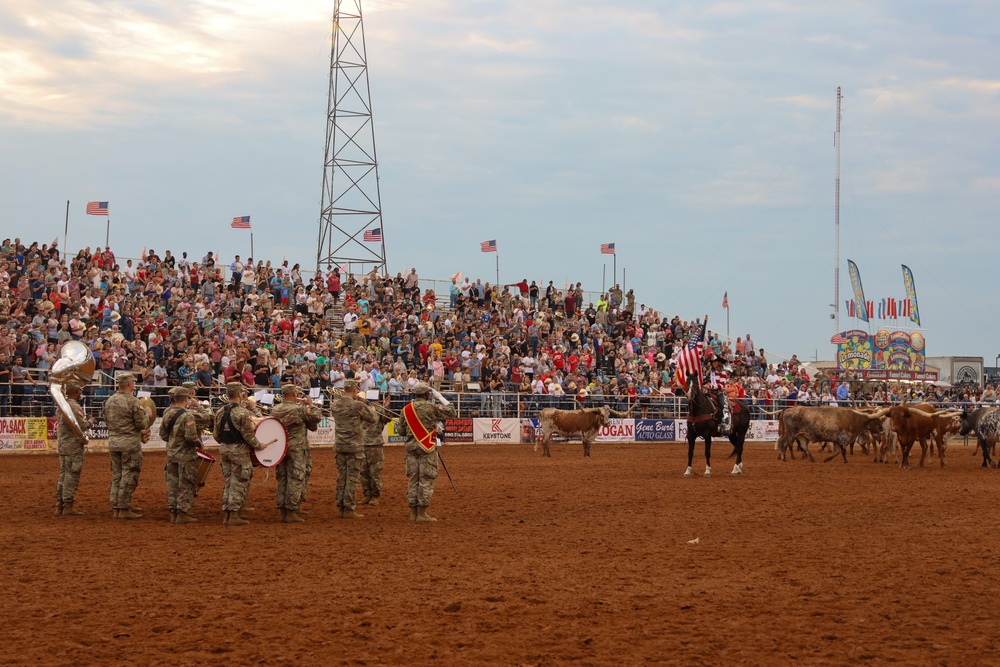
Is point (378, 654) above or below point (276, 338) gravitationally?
below

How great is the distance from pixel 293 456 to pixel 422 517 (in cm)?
205

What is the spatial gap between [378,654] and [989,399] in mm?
38975

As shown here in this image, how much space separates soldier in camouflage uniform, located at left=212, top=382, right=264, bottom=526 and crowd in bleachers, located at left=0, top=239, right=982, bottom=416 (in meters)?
12.9

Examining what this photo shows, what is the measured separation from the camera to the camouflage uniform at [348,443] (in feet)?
51.7

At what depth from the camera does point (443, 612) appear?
9.26 meters

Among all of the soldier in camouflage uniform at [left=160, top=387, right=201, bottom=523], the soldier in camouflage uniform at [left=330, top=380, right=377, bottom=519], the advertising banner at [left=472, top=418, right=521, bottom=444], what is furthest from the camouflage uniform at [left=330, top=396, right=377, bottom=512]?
the advertising banner at [left=472, top=418, right=521, bottom=444]

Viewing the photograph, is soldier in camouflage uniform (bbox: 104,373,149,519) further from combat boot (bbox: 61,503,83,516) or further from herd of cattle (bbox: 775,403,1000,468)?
herd of cattle (bbox: 775,403,1000,468)

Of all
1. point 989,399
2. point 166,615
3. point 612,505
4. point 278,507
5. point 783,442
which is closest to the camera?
point 166,615

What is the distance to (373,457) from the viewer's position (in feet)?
56.1

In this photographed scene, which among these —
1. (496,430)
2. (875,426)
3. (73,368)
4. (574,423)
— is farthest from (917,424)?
(73,368)

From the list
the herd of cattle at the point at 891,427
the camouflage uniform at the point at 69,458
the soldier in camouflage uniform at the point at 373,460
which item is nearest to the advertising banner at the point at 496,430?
the herd of cattle at the point at 891,427

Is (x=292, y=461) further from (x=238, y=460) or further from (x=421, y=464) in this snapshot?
(x=421, y=464)

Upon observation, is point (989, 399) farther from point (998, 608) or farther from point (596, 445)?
point (998, 608)

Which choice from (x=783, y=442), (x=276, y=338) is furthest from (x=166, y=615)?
(x=276, y=338)
